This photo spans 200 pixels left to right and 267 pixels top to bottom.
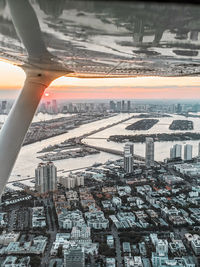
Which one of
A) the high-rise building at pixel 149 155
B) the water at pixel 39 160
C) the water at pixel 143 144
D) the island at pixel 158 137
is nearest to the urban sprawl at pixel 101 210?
the high-rise building at pixel 149 155

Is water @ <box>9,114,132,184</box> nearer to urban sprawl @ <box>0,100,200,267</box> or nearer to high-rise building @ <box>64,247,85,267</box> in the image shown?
urban sprawl @ <box>0,100,200,267</box>

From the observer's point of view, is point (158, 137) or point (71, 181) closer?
point (71, 181)

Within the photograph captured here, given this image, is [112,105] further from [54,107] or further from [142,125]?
[54,107]

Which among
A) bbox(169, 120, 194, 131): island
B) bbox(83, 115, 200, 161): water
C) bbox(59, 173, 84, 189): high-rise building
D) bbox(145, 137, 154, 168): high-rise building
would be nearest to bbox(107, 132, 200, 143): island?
bbox(83, 115, 200, 161): water

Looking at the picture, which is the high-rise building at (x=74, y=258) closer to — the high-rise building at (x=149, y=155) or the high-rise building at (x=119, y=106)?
the high-rise building at (x=149, y=155)

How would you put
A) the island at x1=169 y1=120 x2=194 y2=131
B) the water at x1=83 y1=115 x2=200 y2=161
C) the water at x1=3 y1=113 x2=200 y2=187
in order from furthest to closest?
the island at x1=169 y1=120 x2=194 y2=131 < the water at x1=83 y1=115 x2=200 y2=161 < the water at x1=3 y1=113 x2=200 y2=187

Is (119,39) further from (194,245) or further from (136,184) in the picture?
(136,184)

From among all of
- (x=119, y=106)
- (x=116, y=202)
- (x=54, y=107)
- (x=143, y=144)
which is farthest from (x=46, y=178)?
(x=119, y=106)
